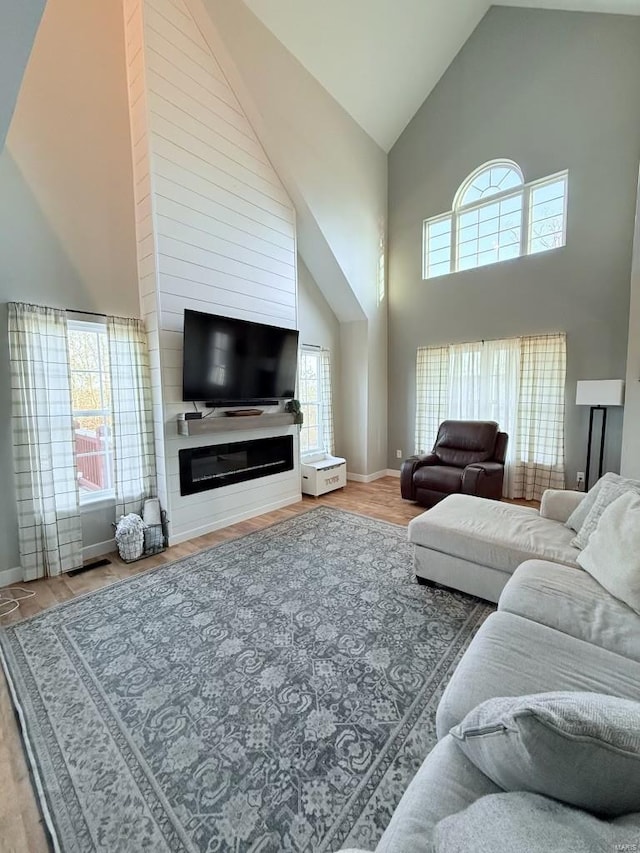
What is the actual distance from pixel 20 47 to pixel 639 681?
2983 millimetres

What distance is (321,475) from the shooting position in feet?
15.6

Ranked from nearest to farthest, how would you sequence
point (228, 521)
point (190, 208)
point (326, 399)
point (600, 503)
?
point (600, 503) < point (190, 208) < point (228, 521) < point (326, 399)

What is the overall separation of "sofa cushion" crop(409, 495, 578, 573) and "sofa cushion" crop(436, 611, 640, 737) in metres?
0.78

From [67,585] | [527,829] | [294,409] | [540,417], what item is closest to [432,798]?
[527,829]

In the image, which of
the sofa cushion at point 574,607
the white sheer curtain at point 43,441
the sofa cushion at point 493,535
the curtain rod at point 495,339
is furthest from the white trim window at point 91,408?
the curtain rod at point 495,339

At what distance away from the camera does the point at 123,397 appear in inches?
126

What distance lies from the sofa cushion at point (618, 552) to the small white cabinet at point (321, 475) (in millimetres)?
3163

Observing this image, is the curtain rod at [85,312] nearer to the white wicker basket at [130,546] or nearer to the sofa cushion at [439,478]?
the white wicker basket at [130,546]

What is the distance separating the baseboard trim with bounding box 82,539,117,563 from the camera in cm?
313

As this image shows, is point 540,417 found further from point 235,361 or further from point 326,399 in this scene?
point 235,361

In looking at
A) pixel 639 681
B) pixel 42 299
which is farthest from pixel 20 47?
pixel 639 681

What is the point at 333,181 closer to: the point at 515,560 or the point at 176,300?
the point at 176,300

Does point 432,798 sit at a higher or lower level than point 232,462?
lower

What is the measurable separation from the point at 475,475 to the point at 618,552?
2214 millimetres
